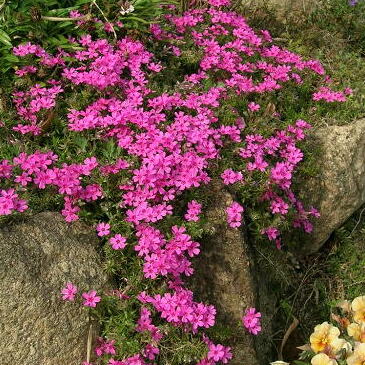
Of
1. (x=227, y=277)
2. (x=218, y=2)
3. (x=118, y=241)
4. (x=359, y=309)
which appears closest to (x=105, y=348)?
(x=118, y=241)

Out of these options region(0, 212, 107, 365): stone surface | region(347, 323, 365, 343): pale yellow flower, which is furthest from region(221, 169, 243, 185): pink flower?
region(347, 323, 365, 343): pale yellow flower

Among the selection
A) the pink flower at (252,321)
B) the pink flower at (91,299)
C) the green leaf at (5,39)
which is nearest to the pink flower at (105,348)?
the pink flower at (91,299)

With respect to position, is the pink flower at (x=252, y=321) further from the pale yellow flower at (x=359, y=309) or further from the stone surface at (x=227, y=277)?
the pale yellow flower at (x=359, y=309)

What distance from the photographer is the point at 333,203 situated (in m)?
4.93

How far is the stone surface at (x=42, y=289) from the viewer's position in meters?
3.16

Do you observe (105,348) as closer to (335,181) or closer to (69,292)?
(69,292)

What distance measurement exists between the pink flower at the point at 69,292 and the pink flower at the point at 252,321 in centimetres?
123

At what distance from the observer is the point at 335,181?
4.91 m

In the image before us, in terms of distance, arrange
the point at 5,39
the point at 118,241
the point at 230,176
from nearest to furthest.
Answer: the point at 118,241
the point at 230,176
the point at 5,39

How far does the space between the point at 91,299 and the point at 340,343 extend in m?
1.64

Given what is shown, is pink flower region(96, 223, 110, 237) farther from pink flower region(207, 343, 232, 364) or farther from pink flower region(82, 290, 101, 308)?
pink flower region(207, 343, 232, 364)

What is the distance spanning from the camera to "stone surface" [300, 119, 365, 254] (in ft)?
15.9

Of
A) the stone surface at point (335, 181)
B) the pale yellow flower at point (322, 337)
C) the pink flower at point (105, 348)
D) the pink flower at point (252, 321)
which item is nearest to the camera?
the pink flower at point (105, 348)

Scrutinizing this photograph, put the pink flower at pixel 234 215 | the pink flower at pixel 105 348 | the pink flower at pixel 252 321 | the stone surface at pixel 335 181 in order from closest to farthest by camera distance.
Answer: the pink flower at pixel 105 348 → the pink flower at pixel 252 321 → the pink flower at pixel 234 215 → the stone surface at pixel 335 181
